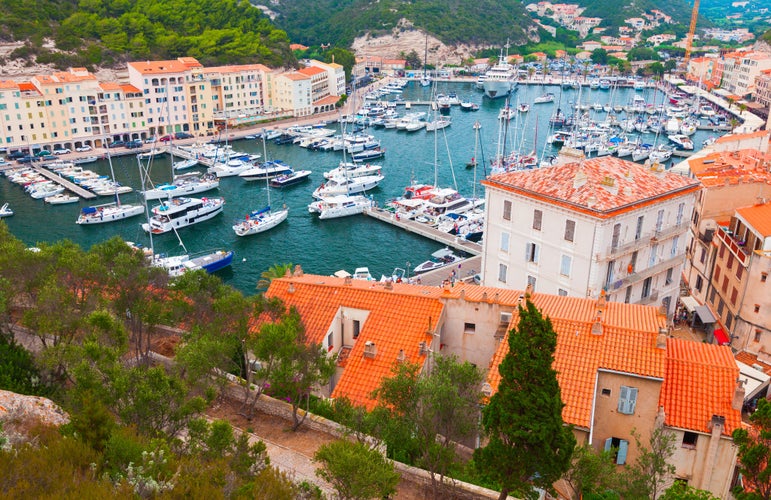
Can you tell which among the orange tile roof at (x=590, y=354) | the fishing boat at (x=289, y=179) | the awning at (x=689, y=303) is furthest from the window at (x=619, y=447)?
the fishing boat at (x=289, y=179)

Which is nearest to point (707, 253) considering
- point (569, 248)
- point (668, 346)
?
point (569, 248)

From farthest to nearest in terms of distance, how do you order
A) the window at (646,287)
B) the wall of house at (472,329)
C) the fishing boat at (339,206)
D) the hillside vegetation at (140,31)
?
the hillside vegetation at (140,31)
the fishing boat at (339,206)
the window at (646,287)
the wall of house at (472,329)

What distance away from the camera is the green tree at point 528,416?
17.7 m

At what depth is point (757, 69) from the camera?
157875 millimetres

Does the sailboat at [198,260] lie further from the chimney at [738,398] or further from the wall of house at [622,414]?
the chimney at [738,398]

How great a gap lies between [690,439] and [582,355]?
4.93 meters

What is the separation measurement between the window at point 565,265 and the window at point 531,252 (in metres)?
1.83

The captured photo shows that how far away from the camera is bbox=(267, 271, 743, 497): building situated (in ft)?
80.6

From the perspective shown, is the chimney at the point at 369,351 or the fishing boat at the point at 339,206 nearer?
the chimney at the point at 369,351

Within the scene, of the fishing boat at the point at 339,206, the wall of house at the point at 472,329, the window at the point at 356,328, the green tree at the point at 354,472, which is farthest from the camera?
the fishing boat at the point at 339,206

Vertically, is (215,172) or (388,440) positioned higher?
(388,440)

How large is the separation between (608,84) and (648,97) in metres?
13.6

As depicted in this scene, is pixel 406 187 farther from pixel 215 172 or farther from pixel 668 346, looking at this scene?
pixel 668 346

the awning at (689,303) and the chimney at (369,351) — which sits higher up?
the chimney at (369,351)
